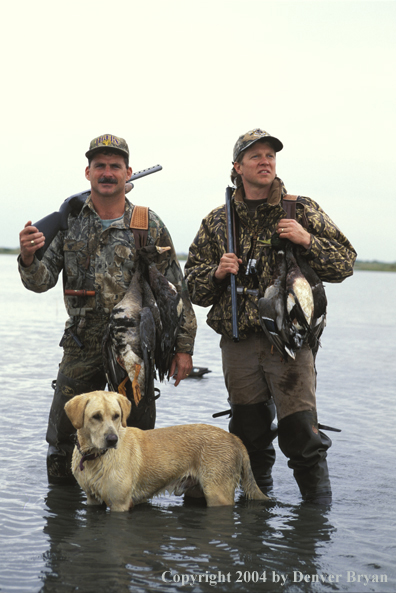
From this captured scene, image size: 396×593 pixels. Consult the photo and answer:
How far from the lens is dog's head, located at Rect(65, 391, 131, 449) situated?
565cm

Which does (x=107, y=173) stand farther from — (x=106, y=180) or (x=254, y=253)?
(x=254, y=253)

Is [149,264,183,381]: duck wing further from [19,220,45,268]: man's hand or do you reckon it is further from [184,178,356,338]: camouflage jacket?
[19,220,45,268]: man's hand

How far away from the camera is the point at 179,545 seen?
5.52 m

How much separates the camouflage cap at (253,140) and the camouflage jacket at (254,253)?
34 centimetres

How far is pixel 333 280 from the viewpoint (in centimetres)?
637

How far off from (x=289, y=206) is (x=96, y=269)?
195cm

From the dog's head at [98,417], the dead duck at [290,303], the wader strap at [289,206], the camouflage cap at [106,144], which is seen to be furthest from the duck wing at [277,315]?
the camouflage cap at [106,144]

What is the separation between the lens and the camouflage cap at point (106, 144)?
249 inches

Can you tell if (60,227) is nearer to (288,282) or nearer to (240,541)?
(288,282)

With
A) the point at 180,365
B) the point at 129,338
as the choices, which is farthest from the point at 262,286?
the point at 129,338

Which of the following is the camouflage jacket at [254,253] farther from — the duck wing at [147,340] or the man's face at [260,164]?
the duck wing at [147,340]

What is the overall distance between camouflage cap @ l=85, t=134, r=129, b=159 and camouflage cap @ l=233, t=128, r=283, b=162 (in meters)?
1.10

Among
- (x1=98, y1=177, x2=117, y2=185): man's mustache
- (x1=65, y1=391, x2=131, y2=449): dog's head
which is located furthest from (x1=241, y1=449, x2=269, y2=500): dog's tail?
(x1=98, y1=177, x2=117, y2=185): man's mustache

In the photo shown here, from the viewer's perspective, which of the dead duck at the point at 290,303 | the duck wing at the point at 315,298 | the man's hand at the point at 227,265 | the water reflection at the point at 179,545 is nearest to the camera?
the water reflection at the point at 179,545
